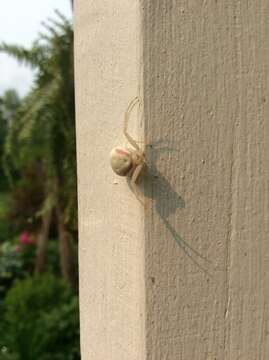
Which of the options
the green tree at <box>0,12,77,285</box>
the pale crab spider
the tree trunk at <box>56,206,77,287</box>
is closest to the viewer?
the pale crab spider

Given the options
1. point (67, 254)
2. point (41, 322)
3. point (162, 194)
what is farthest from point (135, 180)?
point (67, 254)

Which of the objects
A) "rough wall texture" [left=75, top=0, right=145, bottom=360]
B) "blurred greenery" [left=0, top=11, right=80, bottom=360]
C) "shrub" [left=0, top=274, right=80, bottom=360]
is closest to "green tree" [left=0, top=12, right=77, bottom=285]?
"blurred greenery" [left=0, top=11, right=80, bottom=360]

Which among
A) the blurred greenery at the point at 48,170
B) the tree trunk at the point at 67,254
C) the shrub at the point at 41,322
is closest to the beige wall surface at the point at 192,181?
the blurred greenery at the point at 48,170

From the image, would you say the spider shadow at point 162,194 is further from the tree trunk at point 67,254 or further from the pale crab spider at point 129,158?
the tree trunk at point 67,254

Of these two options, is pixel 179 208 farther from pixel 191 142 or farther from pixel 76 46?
pixel 76 46

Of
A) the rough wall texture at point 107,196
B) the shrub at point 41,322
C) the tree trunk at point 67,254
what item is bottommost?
the shrub at point 41,322

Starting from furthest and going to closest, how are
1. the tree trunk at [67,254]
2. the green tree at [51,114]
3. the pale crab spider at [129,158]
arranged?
the tree trunk at [67,254] → the green tree at [51,114] → the pale crab spider at [129,158]

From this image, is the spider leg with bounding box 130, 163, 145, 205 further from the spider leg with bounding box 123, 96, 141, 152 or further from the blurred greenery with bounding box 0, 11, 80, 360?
the blurred greenery with bounding box 0, 11, 80, 360
